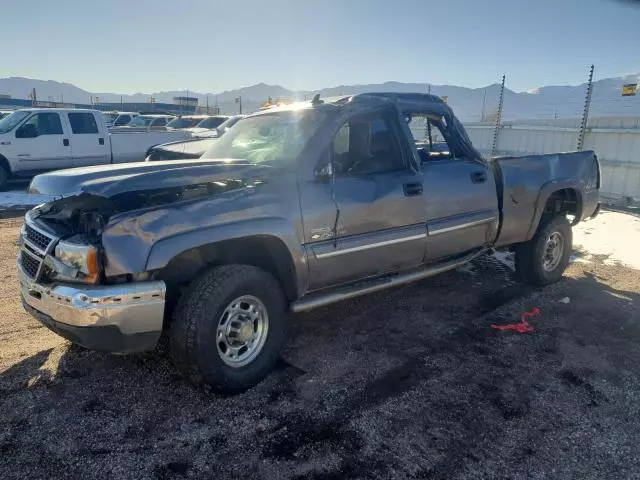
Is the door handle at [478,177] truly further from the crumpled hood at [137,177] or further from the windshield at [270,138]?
the crumpled hood at [137,177]

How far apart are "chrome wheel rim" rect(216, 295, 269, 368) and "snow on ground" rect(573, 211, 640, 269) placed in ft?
17.4

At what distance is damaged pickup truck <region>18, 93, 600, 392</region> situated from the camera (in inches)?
113

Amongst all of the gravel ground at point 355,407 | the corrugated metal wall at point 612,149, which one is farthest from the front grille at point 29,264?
the corrugated metal wall at point 612,149

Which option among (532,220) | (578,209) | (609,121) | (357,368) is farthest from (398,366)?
(609,121)

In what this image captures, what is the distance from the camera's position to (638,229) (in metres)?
8.40

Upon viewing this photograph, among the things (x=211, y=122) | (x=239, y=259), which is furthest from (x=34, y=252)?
(x=211, y=122)

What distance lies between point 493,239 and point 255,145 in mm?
2572

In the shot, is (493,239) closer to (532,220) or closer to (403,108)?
(532,220)

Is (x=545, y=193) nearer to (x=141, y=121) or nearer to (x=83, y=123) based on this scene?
(x=83, y=123)

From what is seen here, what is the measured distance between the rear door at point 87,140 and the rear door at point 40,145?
205 millimetres

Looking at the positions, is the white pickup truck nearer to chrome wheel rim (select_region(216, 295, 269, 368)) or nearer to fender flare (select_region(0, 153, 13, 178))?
fender flare (select_region(0, 153, 13, 178))

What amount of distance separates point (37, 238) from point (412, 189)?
280 cm

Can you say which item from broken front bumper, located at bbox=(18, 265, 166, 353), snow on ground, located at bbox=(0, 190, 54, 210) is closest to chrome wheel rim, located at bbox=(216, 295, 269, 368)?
broken front bumper, located at bbox=(18, 265, 166, 353)

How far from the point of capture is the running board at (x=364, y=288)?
12.1 feet
